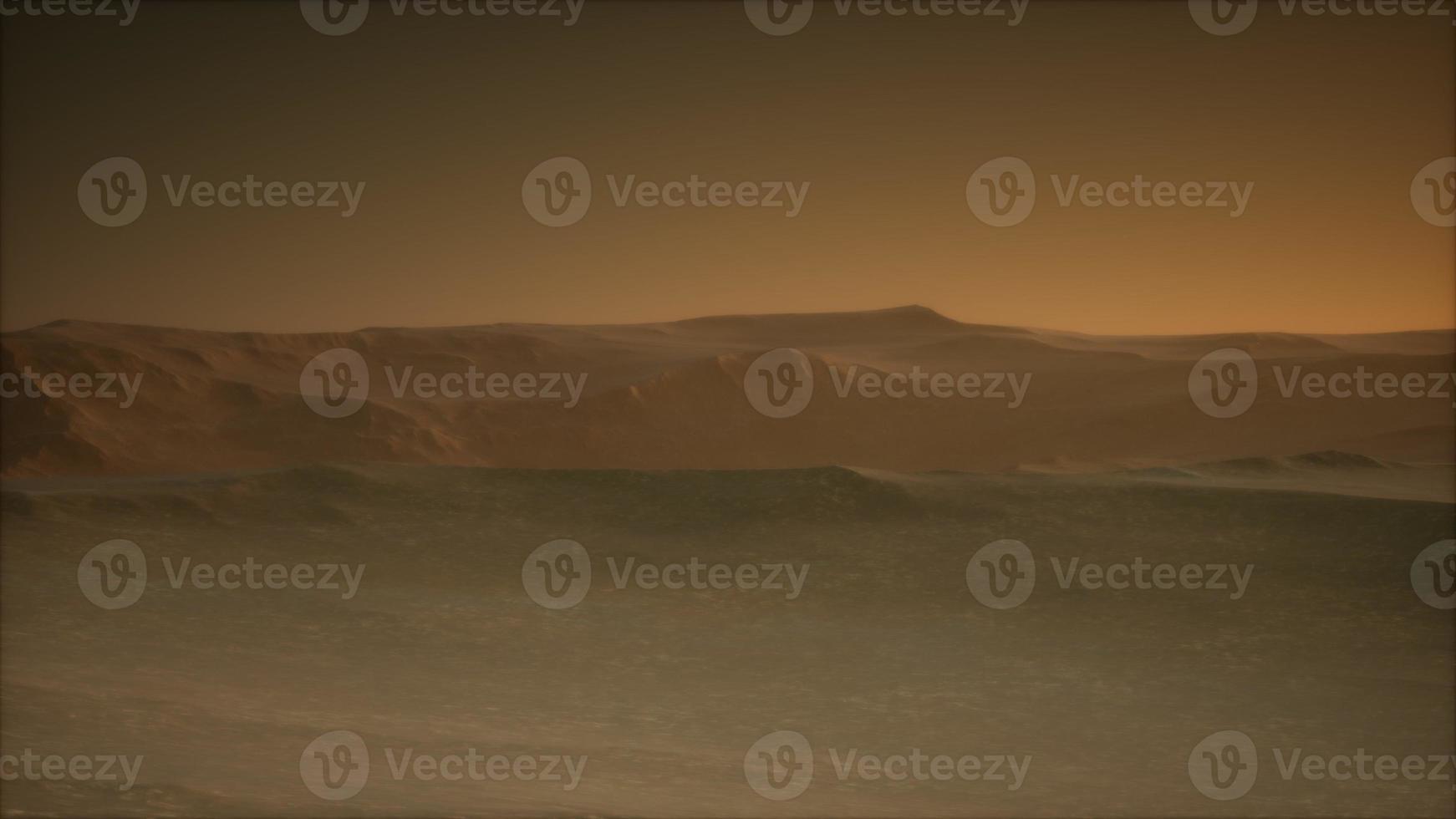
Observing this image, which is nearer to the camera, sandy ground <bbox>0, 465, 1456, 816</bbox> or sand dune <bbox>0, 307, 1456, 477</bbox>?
sandy ground <bbox>0, 465, 1456, 816</bbox>

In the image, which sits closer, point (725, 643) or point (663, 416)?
point (725, 643)

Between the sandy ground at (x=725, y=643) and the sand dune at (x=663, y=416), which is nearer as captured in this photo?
the sandy ground at (x=725, y=643)

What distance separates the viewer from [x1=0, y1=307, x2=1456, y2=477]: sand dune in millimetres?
58219

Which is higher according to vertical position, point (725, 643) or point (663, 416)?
point (663, 416)

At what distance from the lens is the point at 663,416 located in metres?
63.7

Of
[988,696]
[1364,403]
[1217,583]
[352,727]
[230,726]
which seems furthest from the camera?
[1364,403]

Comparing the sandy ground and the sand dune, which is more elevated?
the sand dune

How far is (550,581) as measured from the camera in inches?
804

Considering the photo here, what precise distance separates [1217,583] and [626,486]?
12258 mm

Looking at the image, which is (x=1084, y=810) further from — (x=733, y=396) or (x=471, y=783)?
(x=733, y=396)

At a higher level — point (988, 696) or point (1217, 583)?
point (1217, 583)

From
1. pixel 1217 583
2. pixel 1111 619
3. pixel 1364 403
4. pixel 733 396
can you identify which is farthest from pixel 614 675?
pixel 1364 403

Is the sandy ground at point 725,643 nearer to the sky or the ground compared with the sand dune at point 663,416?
nearer to the ground

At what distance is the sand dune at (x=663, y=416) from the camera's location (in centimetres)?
5822
